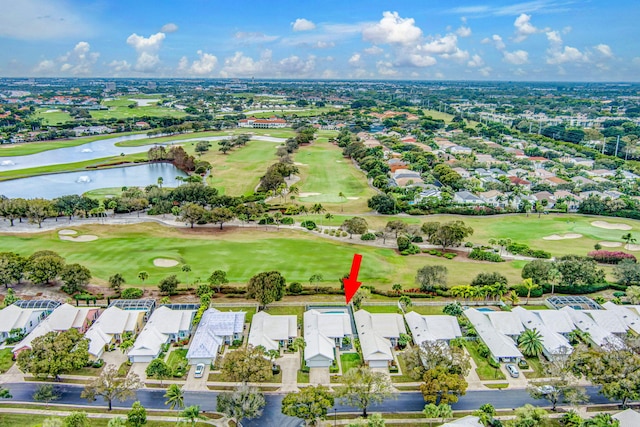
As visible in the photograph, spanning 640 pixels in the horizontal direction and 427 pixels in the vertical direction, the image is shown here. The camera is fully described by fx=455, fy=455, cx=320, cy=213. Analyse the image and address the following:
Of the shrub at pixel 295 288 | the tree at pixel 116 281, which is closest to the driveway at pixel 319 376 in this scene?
the shrub at pixel 295 288

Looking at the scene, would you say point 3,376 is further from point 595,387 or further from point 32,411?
point 595,387

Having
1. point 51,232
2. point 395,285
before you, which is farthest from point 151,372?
point 51,232

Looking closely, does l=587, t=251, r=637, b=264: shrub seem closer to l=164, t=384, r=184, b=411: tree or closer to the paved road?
the paved road

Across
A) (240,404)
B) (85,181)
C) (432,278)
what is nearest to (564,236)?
(432,278)

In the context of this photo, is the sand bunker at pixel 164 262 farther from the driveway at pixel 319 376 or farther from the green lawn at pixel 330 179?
the green lawn at pixel 330 179

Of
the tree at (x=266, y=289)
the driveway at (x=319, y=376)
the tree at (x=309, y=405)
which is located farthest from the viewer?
the tree at (x=266, y=289)

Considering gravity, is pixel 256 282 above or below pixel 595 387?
above
